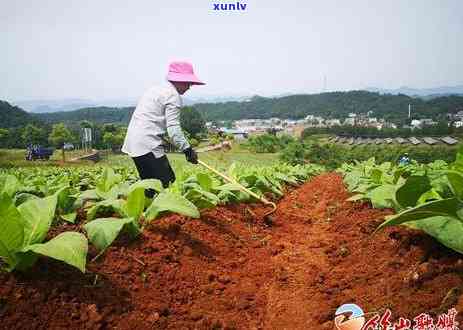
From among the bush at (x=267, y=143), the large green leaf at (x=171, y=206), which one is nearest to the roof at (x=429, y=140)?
the bush at (x=267, y=143)

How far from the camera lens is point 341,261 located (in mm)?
3037

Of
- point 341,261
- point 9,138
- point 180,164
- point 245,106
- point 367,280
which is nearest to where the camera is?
point 367,280

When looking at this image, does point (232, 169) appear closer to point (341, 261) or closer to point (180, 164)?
point (180, 164)

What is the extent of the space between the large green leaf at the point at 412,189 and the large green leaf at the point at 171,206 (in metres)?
1.22

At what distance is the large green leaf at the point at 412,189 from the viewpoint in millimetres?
2031

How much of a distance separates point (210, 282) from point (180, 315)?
496 mm

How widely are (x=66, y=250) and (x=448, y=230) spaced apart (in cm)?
164

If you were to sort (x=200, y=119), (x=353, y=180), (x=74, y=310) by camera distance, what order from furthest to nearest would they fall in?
(x=200, y=119) < (x=353, y=180) < (x=74, y=310)

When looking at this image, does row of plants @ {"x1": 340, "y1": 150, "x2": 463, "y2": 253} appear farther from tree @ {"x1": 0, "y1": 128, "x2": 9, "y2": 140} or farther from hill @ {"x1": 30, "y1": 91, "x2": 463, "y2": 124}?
tree @ {"x1": 0, "y1": 128, "x2": 9, "y2": 140}

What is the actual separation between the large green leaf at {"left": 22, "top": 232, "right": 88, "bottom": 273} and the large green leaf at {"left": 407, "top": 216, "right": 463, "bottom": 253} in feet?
4.94

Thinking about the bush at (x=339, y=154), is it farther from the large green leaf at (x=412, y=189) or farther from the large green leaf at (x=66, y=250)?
the large green leaf at (x=66, y=250)

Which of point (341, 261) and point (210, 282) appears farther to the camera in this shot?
point (341, 261)

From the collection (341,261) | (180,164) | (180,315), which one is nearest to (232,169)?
(180,164)

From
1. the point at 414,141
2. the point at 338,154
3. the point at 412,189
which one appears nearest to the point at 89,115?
the point at 338,154
